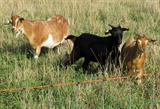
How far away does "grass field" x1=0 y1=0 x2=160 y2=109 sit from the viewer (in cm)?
588

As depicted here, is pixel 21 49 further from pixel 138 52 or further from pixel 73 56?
pixel 138 52

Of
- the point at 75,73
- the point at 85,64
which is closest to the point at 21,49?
the point at 85,64

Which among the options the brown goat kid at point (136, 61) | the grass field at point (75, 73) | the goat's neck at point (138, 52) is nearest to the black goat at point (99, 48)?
the grass field at point (75, 73)

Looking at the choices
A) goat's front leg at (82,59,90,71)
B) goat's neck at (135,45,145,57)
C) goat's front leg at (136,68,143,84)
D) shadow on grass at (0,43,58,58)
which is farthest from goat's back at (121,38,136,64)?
shadow on grass at (0,43,58,58)

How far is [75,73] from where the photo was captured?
7520mm

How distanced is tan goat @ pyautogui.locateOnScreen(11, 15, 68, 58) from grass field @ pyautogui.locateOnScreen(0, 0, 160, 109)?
0.94 ft

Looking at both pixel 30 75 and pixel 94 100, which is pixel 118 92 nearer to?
pixel 94 100

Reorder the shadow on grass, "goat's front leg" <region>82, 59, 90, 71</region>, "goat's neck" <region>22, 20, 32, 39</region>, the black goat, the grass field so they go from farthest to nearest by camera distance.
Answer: the shadow on grass
"goat's neck" <region>22, 20, 32, 39</region>
"goat's front leg" <region>82, 59, 90, 71</region>
the black goat
the grass field

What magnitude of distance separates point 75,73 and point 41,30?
194 cm

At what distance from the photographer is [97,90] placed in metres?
6.26

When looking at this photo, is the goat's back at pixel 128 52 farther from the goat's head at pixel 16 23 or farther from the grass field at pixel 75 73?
the goat's head at pixel 16 23

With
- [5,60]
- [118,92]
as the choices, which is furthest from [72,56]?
[118,92]

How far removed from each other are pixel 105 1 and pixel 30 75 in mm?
8620

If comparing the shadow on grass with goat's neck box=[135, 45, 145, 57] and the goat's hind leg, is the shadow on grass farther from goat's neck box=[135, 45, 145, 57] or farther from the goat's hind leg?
goat's neck box=[135, 45, 145, 57]
